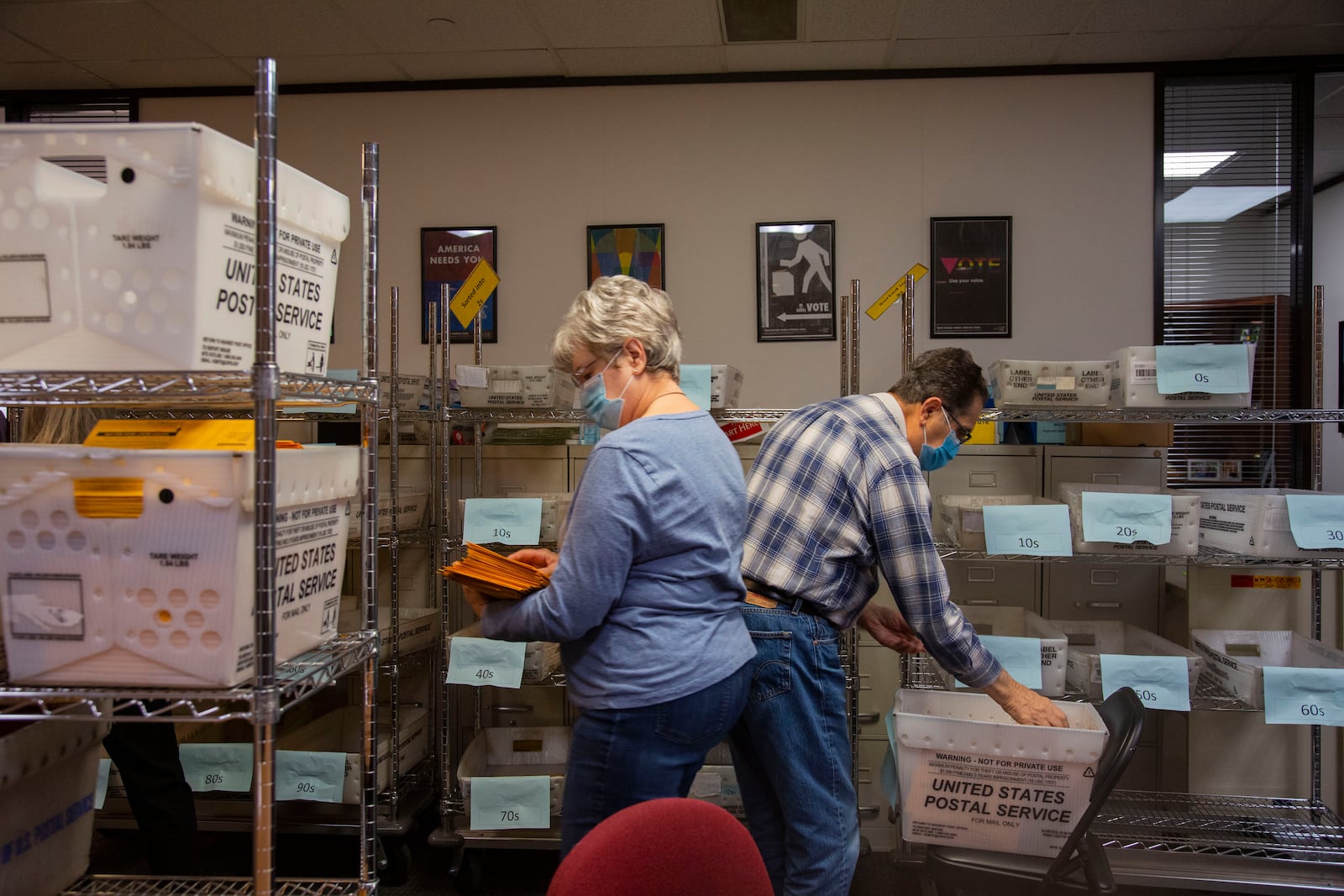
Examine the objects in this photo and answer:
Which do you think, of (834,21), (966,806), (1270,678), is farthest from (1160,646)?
(834,21)

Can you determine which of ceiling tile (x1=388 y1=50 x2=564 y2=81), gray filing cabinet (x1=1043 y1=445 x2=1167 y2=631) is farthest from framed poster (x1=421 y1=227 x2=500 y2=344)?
gray filing cabinet (x1=1043 y1=445 x2=1167 y2=631)

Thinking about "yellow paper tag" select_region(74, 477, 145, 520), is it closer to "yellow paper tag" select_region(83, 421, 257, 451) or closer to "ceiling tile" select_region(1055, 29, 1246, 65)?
"yellow paper tag" select_region(83, 421, 257, 451)

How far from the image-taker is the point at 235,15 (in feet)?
9.46

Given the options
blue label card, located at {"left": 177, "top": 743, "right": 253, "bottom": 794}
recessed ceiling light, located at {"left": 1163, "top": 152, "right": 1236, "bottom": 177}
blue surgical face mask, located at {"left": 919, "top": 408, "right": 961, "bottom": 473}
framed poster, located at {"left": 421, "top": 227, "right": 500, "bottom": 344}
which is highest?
recessed ceiling light, located at {"left": 1163, "top": 152, "right": 1236, "bottom": 177}

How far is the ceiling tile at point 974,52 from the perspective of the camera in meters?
3.05

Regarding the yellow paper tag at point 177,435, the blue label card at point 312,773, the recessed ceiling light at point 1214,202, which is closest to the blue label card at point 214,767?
the blue label card at point 312,773

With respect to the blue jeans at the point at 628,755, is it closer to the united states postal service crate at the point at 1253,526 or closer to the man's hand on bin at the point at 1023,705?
the man's hand on bin at the point at 1023,705

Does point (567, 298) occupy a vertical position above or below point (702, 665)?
above

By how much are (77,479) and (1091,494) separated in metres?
2.22

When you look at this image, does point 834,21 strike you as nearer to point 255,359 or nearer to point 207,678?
point 255,359

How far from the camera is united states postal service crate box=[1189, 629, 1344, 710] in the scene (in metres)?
2.18

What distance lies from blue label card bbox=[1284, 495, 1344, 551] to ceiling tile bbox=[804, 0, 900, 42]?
1992 mm

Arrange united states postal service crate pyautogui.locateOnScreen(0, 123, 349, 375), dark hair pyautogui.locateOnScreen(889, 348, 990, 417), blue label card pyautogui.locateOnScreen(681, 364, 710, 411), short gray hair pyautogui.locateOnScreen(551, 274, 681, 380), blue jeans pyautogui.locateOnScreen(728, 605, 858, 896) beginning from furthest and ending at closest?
blue label card pyautogui.locateOnScreen(681, 364, 710, 411)
dark hair pyautogui.locateOnScreen(889, 348, 990, 417)
blue jeans pyautogui.locateOnScreen(728, 605, 858, 896)
short gray hair pyautogui.locateOnScreen(551, 274, 681, 380)
united states postal service crate pyautogui.locateOnScreen(0, 123, 349, 375)

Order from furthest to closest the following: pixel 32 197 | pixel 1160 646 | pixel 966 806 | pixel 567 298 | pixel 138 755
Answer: pixel 567 298
pixel 1160 646
pixel 138 755
pixel 966 806
pixel 32 197
